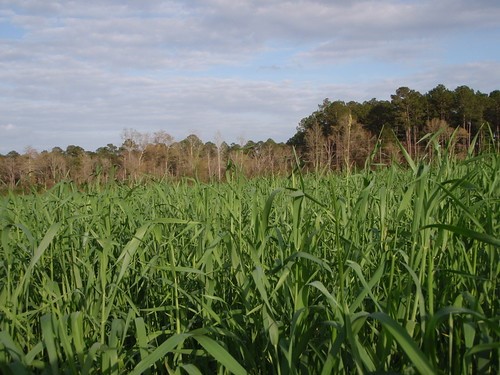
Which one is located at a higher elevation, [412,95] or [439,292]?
[412,95]

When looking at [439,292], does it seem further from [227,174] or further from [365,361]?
[227,174]

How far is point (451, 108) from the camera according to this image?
92.9 ft

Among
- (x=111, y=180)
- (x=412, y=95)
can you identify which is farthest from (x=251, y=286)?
(x=412, y=95)

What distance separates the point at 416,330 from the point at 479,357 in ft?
0.75

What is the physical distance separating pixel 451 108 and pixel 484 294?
29.0 meters

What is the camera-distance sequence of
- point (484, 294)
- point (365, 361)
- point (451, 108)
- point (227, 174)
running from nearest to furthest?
point (365, 361) → point (484, 294) → point (227, 174) → point (451, 108)

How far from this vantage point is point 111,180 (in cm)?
229

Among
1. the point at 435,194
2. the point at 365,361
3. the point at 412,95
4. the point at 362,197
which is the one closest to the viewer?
the point at 365,361

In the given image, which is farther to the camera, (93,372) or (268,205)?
(93,372)

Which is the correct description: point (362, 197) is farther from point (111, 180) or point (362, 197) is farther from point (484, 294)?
point (111, 180)

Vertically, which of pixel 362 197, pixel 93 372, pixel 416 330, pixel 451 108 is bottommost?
pixel 93 372

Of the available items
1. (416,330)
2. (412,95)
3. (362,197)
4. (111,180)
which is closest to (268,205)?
(362,197)

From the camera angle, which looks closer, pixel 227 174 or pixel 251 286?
pixel 251 286

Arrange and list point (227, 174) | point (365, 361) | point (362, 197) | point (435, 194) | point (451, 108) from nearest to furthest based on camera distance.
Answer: point (365, 361) < point (435, 194) < point (362, 197) < point (227, 174) < point (451, 108)
